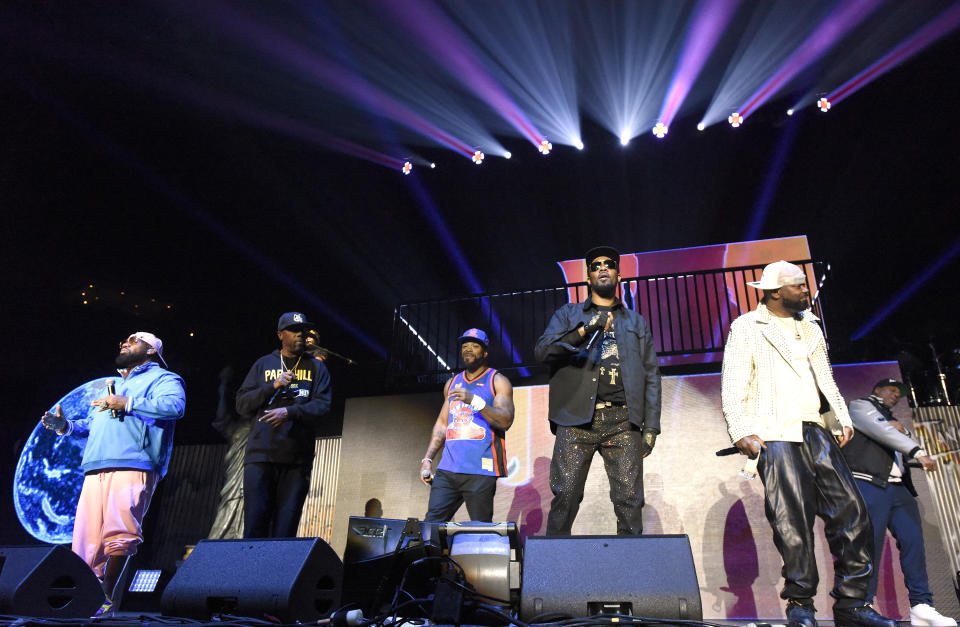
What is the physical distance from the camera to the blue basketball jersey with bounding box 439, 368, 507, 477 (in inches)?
162

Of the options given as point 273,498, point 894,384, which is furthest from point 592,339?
point 894,384

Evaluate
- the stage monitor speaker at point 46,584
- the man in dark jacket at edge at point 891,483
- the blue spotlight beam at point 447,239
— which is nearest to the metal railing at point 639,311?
the man in dark jacket at edge at point 891,483

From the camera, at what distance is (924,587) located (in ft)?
13.9

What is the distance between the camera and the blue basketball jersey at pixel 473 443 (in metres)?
4.11

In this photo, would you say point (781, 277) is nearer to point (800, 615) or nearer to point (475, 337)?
point (800, 615)

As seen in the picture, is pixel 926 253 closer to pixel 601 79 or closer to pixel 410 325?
pixel 601 79

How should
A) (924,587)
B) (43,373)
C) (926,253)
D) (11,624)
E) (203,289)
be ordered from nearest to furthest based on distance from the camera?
(11,624)
(924,587)
(43,373)
(926,253)
(203,289)

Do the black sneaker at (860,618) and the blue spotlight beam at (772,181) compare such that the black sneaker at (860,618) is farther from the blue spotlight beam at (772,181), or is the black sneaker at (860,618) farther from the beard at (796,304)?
the blue spotlight beam at (772,181)

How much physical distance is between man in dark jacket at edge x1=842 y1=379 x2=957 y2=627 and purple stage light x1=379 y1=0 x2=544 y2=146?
18.8 ft

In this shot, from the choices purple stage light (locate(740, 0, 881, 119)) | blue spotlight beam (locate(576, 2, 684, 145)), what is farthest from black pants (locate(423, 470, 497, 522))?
purple stage light (locate(740, 0, 881, 119))

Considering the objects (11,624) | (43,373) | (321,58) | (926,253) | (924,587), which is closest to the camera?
(11,624)

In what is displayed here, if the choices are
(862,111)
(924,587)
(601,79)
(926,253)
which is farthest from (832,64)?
(924,587)

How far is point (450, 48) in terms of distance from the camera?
7.11 metres

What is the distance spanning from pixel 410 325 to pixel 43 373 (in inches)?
201
